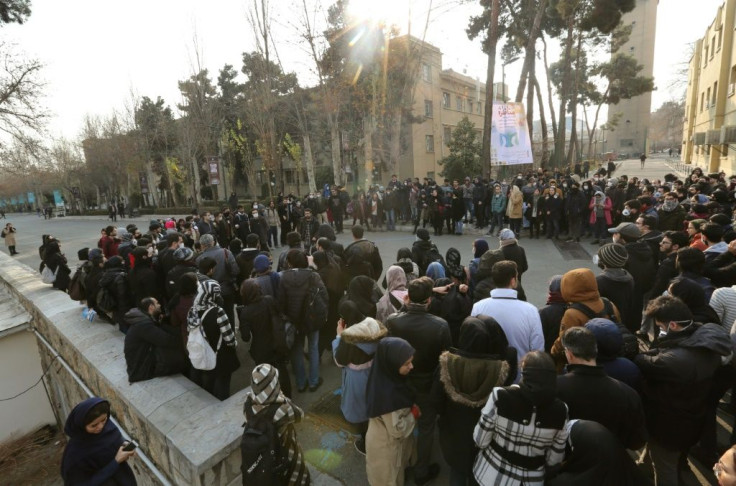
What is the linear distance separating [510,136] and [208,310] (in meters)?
13.1

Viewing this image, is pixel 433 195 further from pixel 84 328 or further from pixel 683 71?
pixel 683 71

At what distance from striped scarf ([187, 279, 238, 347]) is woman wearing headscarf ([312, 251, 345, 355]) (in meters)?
1.46

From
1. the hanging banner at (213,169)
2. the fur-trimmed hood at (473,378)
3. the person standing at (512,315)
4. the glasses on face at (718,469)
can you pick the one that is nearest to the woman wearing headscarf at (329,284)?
the person standing at (512,315)

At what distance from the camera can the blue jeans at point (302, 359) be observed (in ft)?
15.7

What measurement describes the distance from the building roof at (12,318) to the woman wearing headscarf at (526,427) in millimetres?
9970

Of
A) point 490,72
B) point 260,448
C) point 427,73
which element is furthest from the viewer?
point 427,73

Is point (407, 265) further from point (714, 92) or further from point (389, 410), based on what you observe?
point (714, 92)

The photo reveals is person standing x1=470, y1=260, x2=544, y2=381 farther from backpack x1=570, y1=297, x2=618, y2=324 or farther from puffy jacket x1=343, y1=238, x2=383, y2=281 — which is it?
puffy jacket x1=343, y1=238, x2=383, y2=281

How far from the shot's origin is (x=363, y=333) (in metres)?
3.18

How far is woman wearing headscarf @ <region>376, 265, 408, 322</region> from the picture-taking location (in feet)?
13.7

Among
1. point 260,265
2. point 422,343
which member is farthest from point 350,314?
point 260,265

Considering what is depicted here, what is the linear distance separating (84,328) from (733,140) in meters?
24.4

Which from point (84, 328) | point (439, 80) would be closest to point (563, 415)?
point (84, 328)

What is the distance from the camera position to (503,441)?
2318mm
